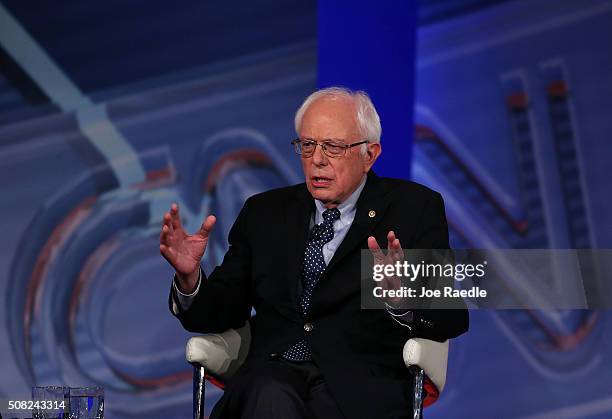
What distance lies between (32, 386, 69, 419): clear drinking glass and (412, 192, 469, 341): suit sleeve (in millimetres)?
1020

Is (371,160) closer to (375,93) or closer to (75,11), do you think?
(375,93)

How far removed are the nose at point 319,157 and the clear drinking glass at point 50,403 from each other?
3.25 feet

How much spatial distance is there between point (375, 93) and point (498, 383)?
1521 millimetres

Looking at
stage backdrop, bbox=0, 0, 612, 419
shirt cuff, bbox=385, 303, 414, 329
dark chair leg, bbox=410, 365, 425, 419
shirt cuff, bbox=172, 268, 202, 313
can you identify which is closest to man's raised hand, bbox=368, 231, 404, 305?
shirt cuff, bbox=385, 303, 414, 329

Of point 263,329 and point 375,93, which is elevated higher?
point 375,93

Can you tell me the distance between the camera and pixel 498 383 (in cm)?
475

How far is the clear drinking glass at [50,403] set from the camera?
2.79 metres

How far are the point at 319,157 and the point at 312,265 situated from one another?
33cm

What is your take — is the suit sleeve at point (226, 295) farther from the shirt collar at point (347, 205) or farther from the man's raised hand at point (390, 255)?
the man's raised hand at point (390, 255)

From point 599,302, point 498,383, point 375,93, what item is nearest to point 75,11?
point 375,93

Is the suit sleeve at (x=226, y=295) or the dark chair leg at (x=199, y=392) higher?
the suit sleeve at (x=226, y=295)

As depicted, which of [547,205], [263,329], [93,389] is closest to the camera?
[93,389]

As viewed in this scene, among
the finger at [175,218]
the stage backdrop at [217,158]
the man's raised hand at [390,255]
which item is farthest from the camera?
the stage backdrop at [217,158]

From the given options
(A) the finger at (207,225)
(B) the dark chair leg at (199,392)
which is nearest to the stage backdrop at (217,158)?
(B) the dark chair leg at (199,392)
